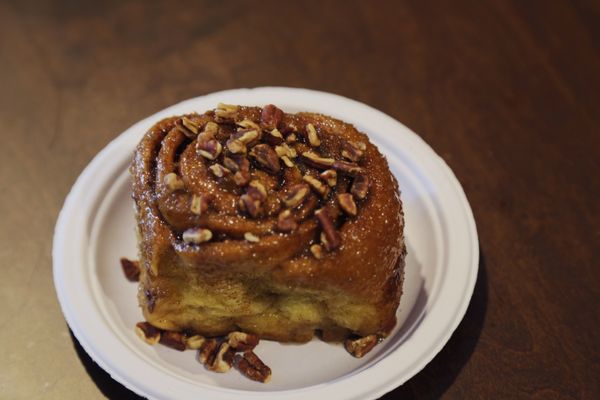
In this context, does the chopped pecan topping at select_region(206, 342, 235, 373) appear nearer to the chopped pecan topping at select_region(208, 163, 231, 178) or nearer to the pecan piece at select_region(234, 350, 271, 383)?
the pecan piece at select_region(234, 350, 271, 383)

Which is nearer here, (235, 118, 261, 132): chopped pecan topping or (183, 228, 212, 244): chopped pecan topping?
(183, 228, 212, 244): chopped pecan topping

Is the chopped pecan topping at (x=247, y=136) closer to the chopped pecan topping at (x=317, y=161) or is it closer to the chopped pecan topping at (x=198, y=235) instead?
the chopped pecan topping at (x=317, y=161)

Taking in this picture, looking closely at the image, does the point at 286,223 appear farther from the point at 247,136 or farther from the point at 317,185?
the point at 247,136

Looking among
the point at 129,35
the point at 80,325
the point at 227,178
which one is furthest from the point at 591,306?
the point at 129,35

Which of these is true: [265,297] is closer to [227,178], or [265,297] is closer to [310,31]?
[227,178]

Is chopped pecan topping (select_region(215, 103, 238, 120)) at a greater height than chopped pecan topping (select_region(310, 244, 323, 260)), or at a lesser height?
greater

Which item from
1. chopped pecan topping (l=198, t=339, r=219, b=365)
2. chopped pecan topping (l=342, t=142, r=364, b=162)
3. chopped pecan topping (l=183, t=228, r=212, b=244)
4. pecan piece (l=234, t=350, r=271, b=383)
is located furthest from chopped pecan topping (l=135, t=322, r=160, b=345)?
chopped pecan topping (l=342, t=142, r=364, b=162)

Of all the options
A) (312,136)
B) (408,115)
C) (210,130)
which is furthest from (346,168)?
(408,115)
